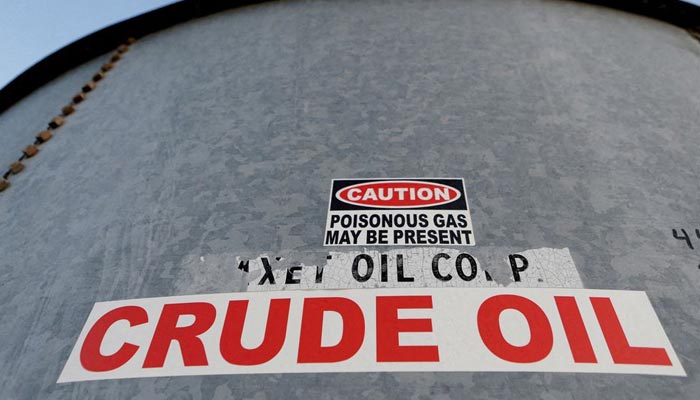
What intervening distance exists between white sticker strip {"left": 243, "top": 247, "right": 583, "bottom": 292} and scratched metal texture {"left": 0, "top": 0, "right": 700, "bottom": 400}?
0.10 metres

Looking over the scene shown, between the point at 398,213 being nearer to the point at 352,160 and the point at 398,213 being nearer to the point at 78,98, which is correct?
the point at 352,160

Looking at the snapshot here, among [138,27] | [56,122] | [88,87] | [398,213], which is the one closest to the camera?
[398,213]

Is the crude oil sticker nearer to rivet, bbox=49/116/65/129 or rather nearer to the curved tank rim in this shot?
rivet, bbox=49/116/65/129

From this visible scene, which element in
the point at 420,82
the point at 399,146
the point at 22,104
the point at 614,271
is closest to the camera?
the point at 614,271

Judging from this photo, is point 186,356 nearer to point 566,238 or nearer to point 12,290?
point 12,290

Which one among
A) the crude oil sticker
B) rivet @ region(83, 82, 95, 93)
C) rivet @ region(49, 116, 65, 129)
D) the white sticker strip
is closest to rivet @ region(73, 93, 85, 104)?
rivet @ region(83, 82, 95, 93)

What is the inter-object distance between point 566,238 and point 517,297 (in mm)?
549

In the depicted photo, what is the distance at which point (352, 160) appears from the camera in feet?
10.0

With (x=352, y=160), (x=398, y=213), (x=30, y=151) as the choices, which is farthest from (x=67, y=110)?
(x=398, y=213)

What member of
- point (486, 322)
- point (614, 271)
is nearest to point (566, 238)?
point (614, 271)

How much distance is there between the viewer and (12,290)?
2.81m

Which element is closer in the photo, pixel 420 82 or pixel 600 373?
pixel 600 373

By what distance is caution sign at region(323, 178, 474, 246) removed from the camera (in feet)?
8.62

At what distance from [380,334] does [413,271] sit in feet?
1.40
